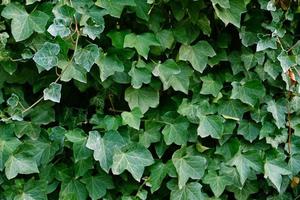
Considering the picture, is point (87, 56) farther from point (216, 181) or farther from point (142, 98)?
point (216, 181)

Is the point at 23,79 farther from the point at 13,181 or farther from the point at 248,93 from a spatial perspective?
the point at 248,93

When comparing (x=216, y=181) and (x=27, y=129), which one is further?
(x=216, y=181)

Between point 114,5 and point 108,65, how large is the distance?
0.67ft

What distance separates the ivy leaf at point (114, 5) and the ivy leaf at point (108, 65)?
0.50 ft

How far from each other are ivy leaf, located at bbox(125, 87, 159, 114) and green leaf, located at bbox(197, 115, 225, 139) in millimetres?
189

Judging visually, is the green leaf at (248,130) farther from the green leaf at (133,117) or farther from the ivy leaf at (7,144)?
the ivy leaf at (7,144)

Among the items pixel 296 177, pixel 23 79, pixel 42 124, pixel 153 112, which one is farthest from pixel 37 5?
pixel 296 177

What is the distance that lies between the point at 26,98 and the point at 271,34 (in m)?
0.97

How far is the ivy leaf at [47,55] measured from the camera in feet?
5.31

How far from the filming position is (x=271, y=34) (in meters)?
1.93

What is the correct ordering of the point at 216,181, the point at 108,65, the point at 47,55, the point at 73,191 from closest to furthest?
the point at 47,55 → the point at 108,65 → the point at 73,191 → the point at 216,181

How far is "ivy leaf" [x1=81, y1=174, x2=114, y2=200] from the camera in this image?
1840 mm

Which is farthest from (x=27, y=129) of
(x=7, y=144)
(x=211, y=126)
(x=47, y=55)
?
Result: (x=211, y=126)

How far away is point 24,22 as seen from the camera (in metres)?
1.68
